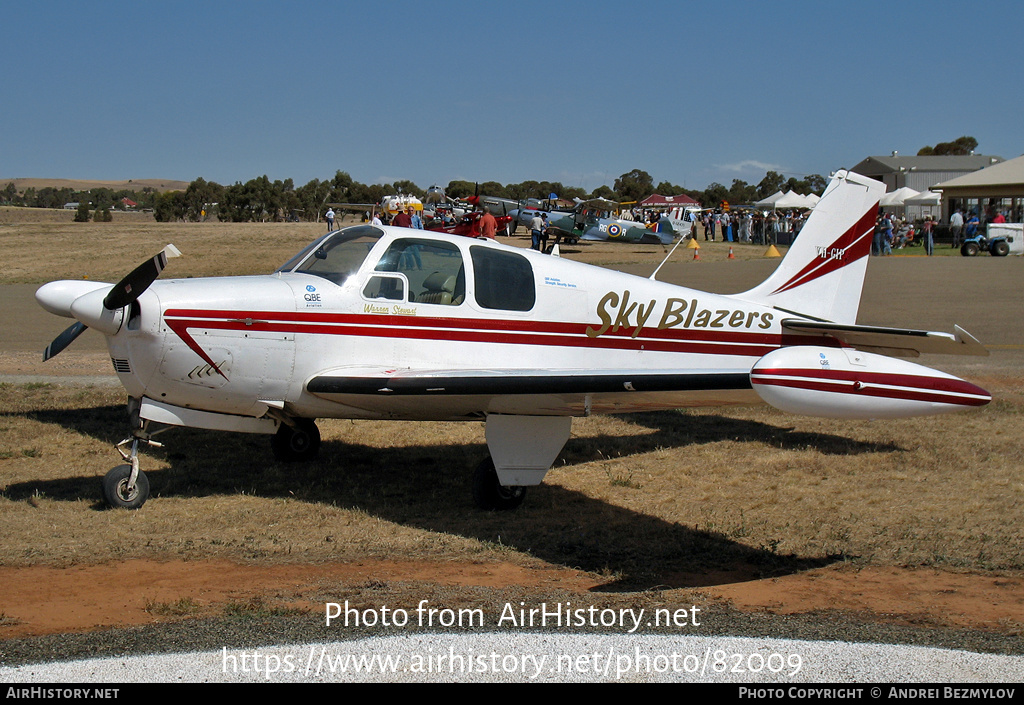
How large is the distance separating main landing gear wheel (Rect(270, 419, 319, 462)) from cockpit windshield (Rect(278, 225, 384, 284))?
190 centimetres

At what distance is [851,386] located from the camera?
5.11 m

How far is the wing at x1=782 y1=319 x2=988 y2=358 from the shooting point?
7596 mm

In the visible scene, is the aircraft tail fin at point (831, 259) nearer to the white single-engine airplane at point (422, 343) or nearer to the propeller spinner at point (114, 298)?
the white single-engine airplane at point (422, 343)

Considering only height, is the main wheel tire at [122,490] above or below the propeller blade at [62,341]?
below

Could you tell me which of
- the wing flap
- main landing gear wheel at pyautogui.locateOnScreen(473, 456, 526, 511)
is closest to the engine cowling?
the wing flap

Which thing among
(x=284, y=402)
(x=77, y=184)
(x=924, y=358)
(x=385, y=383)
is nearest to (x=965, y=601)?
(x=385, y=383)

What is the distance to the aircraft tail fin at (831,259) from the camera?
9.37 meters

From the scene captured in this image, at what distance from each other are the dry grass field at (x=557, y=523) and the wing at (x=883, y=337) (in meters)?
1.14

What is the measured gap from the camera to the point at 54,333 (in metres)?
17.3

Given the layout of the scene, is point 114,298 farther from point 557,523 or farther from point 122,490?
point 557,523

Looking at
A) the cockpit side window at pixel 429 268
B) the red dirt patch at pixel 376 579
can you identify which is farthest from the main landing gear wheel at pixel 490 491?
the cockpit side window at pixel 429 268

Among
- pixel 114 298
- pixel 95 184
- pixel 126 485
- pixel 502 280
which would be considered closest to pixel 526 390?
pixel 502 280

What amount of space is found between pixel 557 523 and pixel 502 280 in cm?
218

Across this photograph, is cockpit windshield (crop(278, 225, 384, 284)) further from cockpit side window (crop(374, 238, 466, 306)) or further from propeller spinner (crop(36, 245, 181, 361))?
propeller spinner (crop(36, 245, 181, 361))
